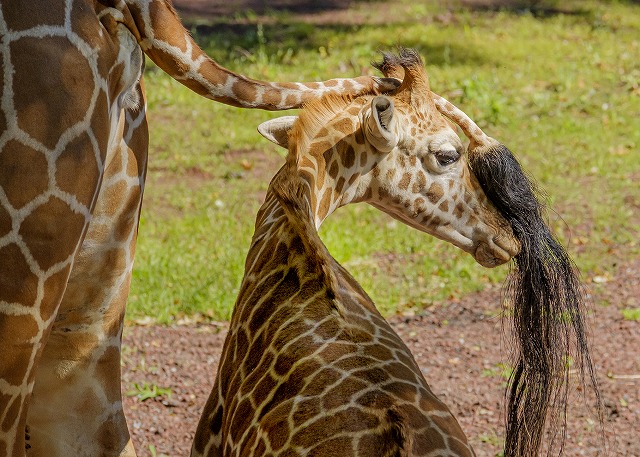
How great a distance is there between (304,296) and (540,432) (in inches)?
49.3

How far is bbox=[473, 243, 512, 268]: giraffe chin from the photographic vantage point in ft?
15.7

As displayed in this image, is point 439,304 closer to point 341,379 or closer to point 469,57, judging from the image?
point 341,379

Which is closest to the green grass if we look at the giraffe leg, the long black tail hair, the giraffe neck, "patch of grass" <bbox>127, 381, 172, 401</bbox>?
"patch of grass" <bbox>127, 381, 172, 401</bbox>

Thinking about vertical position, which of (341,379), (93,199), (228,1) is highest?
(228,1)

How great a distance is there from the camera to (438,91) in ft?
35.0

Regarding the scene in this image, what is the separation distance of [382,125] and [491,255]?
0.95 m

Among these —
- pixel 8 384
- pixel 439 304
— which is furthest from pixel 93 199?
pixel 439 304

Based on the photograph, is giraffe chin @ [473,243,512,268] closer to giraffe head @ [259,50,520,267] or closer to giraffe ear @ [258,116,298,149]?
giraffe head @ [259,50,520,267]

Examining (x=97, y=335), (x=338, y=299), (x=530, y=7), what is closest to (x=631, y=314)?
(x=338, y=299)

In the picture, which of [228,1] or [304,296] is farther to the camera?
[228,1]

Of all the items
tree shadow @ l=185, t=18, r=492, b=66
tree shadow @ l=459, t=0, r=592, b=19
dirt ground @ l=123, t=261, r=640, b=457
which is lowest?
dirt ground @ l=123, t=261, r=640, b=457

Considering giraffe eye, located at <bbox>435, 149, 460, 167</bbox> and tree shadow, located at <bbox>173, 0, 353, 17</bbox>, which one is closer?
giraffe eye, located at <bbox>435, 149, 460, 167</bbox>

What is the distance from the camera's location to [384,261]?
7.60 metres

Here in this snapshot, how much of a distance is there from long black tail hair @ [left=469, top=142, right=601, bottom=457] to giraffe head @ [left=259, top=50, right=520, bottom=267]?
8cm
